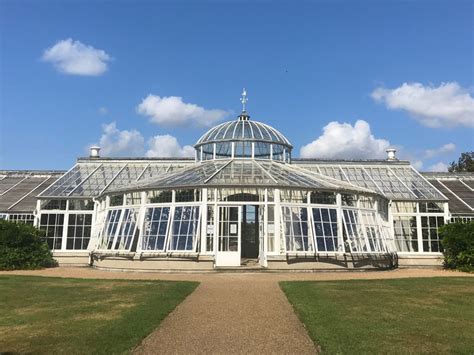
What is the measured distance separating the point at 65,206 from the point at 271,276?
46.2 ft

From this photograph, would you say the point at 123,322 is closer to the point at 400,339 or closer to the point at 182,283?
the point at 400,339

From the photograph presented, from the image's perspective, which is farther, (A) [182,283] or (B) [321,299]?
(A) [182,283]

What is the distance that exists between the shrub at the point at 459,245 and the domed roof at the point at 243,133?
10449mm

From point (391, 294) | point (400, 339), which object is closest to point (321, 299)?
point (391, 294)

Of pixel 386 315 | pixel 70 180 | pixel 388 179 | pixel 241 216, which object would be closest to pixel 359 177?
pixel 388 179

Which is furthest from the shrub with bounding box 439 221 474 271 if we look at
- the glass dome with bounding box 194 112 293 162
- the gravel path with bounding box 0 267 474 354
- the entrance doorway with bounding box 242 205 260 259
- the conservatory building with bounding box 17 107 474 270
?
the gravel path with bounding box 0 267 474 354

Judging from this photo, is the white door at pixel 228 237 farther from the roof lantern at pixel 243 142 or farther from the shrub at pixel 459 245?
the shrub at pixel 459 245

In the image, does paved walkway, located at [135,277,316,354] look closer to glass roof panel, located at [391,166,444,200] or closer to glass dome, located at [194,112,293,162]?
glass dome, located at [194,112,293,162]

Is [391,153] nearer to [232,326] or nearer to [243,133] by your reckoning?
[243,133]

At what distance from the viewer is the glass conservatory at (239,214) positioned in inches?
735

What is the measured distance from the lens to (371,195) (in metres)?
21.6

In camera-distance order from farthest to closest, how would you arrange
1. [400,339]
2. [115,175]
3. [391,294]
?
[115,175]
[391,294]
[400,339]

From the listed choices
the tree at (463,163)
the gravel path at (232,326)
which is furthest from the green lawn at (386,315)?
the tree at (463,163)

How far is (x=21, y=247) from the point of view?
67.8 ft
